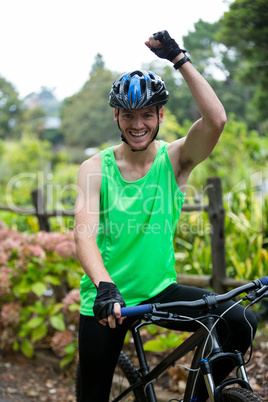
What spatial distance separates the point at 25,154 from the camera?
17.1 metres

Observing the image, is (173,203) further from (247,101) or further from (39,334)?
(247,101)

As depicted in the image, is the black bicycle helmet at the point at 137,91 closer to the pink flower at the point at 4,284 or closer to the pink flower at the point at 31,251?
the pink flower at the point at 31,251

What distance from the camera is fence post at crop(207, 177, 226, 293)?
397cm

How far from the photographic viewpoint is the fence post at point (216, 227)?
397 cm

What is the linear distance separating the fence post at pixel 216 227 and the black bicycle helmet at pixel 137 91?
2.05 m

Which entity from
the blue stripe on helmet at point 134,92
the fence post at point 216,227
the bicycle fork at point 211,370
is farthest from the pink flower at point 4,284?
the bicycle fork at point 211,370

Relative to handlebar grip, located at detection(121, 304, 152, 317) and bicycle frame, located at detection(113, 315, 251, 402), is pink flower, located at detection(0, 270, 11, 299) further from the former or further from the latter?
handlebar grip, located at detection(121, 304, 152, 317)

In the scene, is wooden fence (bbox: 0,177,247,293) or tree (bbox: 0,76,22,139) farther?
tree (bbox: 0,76,22,139)

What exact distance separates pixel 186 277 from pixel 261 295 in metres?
2.40

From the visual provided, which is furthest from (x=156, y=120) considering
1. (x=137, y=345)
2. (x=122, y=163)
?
(x=137, y=345)

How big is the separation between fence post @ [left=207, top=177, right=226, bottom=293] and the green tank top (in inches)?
73.5

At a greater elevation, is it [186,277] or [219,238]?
[219,238]

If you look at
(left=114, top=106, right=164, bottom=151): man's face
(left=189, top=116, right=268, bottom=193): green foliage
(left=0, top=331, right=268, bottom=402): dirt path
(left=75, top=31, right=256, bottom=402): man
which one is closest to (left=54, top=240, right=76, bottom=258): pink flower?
(left=0, top=331, right=268, bottom=402): dirt path

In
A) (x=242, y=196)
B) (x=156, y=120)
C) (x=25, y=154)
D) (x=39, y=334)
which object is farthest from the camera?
(x=25, y=154)
